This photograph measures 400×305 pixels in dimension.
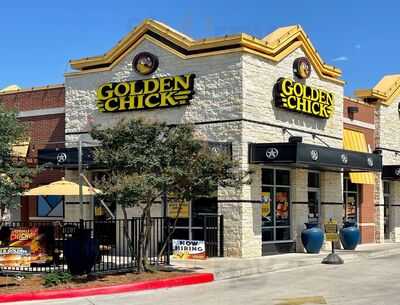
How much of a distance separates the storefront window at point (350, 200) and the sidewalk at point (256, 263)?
446 centimetres

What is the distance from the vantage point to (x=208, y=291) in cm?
1467

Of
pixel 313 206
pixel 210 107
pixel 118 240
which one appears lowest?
pixel 118 240

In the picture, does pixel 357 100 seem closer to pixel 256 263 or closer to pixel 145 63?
pixel 145 63

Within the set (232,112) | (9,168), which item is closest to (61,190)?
(9,168)

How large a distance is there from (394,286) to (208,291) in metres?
4.11

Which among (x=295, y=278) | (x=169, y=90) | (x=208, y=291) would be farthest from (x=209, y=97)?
(x=208, y=291)

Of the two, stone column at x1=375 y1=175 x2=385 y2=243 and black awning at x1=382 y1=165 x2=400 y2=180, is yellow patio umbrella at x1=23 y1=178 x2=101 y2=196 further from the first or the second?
stone column at x1=375 y1=175 x2=385 y2=243

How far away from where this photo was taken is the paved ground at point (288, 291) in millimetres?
13047

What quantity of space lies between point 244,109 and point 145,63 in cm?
407

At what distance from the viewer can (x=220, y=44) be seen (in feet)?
70.2

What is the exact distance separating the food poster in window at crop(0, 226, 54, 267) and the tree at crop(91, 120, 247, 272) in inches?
83.2

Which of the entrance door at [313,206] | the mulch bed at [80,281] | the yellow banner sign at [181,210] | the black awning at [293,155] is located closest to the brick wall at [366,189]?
the entrance door at [313,206]

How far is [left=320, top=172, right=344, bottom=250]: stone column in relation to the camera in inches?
1007

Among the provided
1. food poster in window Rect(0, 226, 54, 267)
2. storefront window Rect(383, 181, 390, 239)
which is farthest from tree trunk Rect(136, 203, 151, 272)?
storefront window Rect(383, 181, 390, 239)
